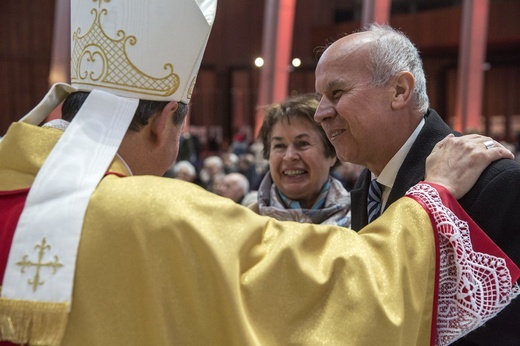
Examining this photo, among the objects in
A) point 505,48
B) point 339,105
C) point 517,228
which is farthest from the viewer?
point 505,48

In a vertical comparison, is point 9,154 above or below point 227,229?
above

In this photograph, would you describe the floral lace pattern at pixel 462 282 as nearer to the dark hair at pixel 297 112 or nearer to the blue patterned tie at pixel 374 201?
the blue patterned tie at pixel 374 201

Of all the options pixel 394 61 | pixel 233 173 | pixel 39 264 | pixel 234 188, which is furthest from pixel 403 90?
pixel 233 173

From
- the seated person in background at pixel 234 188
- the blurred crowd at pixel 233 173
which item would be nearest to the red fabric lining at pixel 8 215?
the blurred crowd at pixel 233 173

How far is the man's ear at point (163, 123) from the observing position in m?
1.57

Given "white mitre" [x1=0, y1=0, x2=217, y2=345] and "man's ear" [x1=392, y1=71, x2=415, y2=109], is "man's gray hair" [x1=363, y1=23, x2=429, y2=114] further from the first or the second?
"white mitre" [x1=0, y1=0, x2=217, y2=345]

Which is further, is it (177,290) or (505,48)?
(505,48)

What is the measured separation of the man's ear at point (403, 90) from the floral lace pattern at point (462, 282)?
485 millimetres

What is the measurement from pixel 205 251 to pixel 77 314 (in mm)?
285

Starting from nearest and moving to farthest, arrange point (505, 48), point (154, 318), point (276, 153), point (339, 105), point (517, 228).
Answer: point (154, 318) → point (517, 228) → point (339, 105) → point (276, 153) → point (505, 48)

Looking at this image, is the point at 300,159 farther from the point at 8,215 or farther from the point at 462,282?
the point at 8,215

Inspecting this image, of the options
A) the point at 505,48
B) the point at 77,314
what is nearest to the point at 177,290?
the point at 77,314

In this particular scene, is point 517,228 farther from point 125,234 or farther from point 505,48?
point 505,48

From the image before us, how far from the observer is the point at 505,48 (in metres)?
15.6
